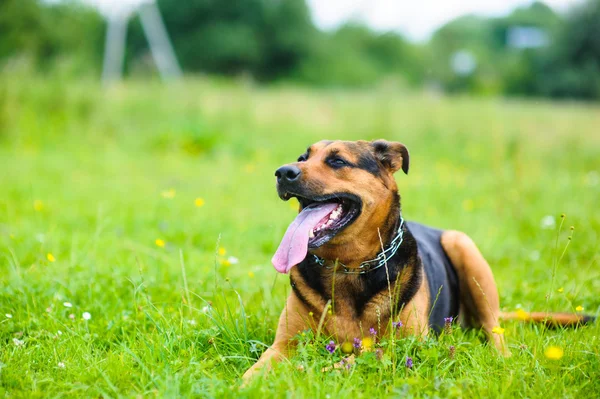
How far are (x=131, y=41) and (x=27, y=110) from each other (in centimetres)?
3323

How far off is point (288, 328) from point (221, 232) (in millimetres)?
1889

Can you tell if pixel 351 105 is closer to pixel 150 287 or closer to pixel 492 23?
pixel 150 287

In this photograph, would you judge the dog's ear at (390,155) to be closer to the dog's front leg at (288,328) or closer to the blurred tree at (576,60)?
the dog's front leg at (288,328)

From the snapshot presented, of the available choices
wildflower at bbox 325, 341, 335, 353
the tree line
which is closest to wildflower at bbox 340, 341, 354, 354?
wildflower at bbox 325, 341, 335, 353

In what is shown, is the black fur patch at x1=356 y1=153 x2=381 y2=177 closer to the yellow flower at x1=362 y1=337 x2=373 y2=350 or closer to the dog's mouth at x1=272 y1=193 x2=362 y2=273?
the dog's mouth at x1=272 y1=193 x2=362 y2=273

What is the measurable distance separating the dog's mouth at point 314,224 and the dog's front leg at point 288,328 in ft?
1.00

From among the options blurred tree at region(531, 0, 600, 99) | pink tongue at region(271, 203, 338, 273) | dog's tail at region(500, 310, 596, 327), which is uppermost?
pink tongue at region(271, 203, 338, 273)

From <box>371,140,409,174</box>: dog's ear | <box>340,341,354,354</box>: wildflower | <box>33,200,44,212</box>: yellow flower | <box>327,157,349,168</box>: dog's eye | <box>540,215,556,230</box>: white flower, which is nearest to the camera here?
<box>340,341,354,354</box>: wildflower

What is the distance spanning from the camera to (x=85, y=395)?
100 inches

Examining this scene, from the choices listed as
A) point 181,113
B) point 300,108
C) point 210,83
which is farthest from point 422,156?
point 210,83

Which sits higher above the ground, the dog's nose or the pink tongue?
the dog's nose

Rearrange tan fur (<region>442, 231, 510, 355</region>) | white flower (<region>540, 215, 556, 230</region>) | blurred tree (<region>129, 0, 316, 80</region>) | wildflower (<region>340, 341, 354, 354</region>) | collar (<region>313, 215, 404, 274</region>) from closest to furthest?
wildflower (<region>340, 341, 354, 354</region>), collar (<region>313, 215, 404, 274</region>), tan fur (<region>442, 231, 510, 355</region>), white flower (<region>540, 215, 556, 230</region>), blurred tree (<region>129, 0, 316, 80</region>)

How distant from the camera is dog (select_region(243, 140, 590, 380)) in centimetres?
310

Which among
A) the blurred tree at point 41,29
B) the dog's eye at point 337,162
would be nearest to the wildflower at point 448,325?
the dog's eye at point 337,162
